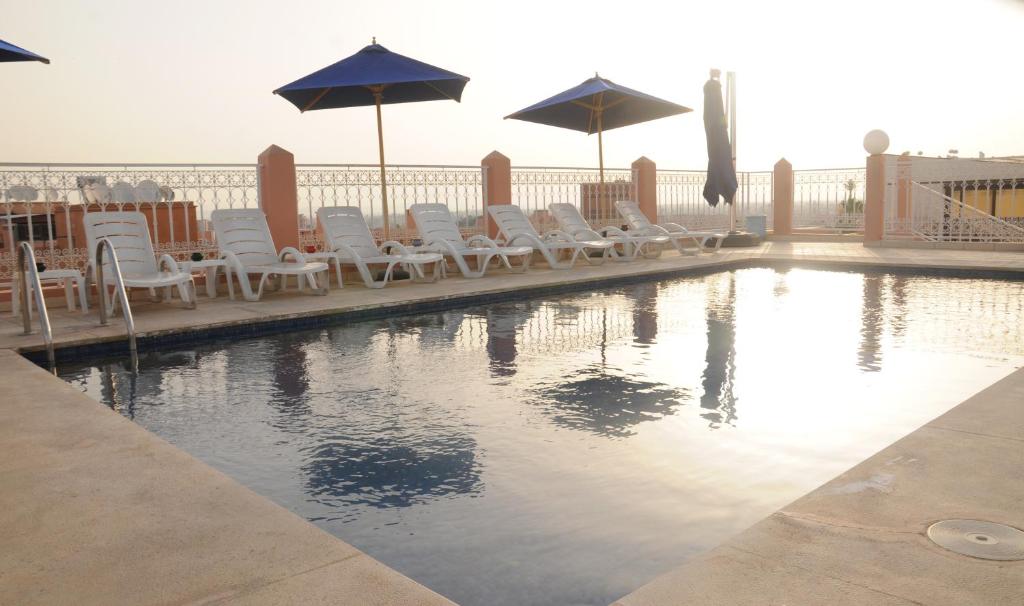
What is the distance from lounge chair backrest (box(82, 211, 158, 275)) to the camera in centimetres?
698

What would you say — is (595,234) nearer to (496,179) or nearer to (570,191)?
(496,179)

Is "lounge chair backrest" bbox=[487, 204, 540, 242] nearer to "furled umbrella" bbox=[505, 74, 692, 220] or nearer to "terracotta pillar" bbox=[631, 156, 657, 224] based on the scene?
"furled umbrella" bbox=[505, 74, 692, 220]

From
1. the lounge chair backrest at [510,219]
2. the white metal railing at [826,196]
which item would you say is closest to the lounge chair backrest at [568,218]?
the lounge chair backrest at [510,219]

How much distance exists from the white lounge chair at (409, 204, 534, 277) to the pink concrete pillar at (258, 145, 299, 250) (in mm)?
1459

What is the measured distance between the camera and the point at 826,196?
51.1 ft

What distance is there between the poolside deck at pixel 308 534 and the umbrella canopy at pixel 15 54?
3906 mm

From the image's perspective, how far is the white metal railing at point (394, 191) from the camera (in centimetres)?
945

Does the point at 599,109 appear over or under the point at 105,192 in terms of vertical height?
over

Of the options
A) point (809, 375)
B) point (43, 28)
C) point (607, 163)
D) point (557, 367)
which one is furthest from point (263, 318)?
point (607, 163)

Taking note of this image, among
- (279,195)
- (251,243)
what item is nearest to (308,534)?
(251,243)

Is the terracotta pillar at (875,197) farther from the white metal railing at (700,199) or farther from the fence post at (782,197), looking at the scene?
the fence post at (782,197)

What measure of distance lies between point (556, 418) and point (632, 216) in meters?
9.01

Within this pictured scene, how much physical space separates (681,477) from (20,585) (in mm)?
2128

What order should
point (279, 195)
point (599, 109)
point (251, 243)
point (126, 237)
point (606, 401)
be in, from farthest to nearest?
point (599, 109)
point (279, 195)
point (251, 243)
point (126, 237)
point (606, 401)
